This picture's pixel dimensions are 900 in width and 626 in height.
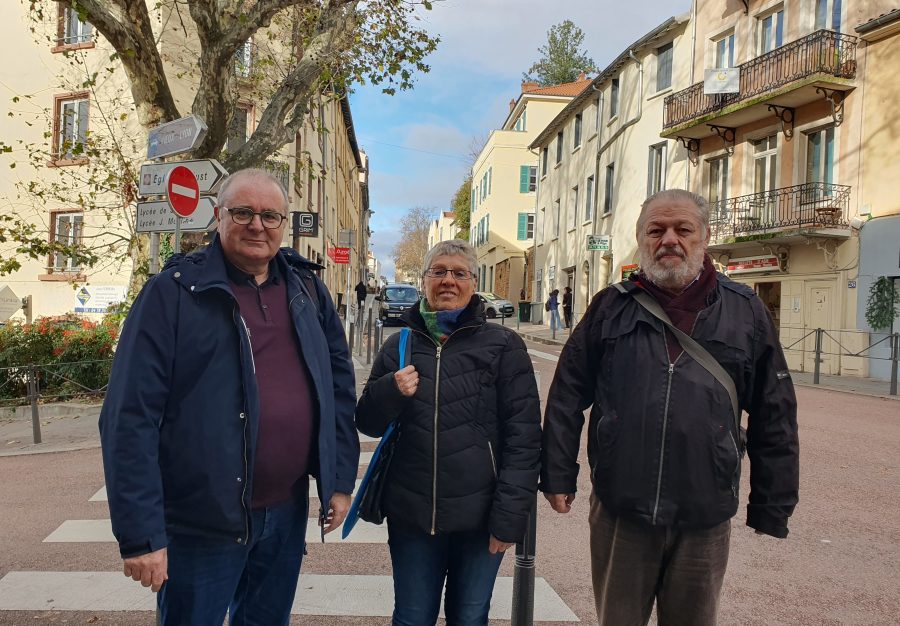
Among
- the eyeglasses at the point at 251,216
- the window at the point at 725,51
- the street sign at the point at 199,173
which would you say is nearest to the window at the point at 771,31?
the window at the point at 725,51

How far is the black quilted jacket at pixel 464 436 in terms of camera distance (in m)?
2.43

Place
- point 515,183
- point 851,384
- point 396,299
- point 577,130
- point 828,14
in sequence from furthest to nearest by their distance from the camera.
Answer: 1. point 515,183
2. point 577,130
3. point 396,299
4. point 828,14
5. point 851,384

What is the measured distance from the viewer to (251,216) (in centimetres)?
237

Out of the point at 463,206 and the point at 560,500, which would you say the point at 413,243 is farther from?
the point at 560,500

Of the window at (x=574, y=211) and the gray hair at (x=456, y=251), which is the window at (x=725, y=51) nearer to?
the window at (x=574, y=211)

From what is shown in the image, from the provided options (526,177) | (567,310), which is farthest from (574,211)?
(526,177)

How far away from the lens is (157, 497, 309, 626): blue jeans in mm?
2195

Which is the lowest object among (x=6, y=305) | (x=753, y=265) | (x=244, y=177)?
(x=6, y=305)

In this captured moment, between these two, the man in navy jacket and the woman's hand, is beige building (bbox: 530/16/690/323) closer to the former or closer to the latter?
the woman's hand

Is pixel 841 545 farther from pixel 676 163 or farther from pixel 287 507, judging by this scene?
pixel 676 163

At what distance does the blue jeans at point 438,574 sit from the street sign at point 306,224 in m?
10.4

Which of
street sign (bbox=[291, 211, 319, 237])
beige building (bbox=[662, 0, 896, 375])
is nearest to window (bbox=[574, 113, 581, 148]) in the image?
beige building (bbox=[662, 0, 896, 375])

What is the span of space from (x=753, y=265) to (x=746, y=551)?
15.4m

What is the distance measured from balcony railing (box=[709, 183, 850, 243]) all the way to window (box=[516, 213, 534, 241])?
2460cm
